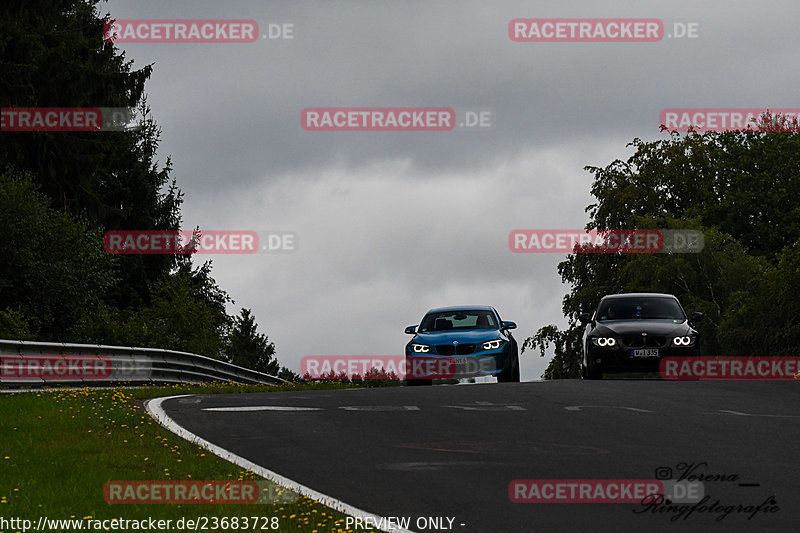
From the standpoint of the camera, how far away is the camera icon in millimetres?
9406

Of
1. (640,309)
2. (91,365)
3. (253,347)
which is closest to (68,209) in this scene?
(91,365)

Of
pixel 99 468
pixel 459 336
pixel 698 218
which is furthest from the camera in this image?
pixel 698 218

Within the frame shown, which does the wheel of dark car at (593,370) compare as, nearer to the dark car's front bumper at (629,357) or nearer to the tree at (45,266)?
the dark car's front bumper at (629,357)

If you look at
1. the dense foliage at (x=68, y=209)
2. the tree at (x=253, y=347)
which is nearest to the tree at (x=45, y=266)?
the dense foliage at (x=68, y=209)

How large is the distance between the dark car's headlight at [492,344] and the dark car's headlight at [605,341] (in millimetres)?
1762

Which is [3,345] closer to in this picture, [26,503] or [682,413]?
[682,413]

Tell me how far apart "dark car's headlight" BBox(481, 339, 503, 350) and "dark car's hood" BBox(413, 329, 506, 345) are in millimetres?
71

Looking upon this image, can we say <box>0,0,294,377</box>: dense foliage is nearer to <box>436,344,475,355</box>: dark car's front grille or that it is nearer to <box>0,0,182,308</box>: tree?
<box>0,0,182,308</box>: tree

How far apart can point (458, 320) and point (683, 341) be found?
441 cm

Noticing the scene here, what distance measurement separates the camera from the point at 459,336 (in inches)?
897

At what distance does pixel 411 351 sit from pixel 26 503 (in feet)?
49.7

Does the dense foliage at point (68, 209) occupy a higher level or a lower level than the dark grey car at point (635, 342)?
higher

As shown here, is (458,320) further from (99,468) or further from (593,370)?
(99,468)

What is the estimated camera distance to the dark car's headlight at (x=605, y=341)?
22323 millimetres
